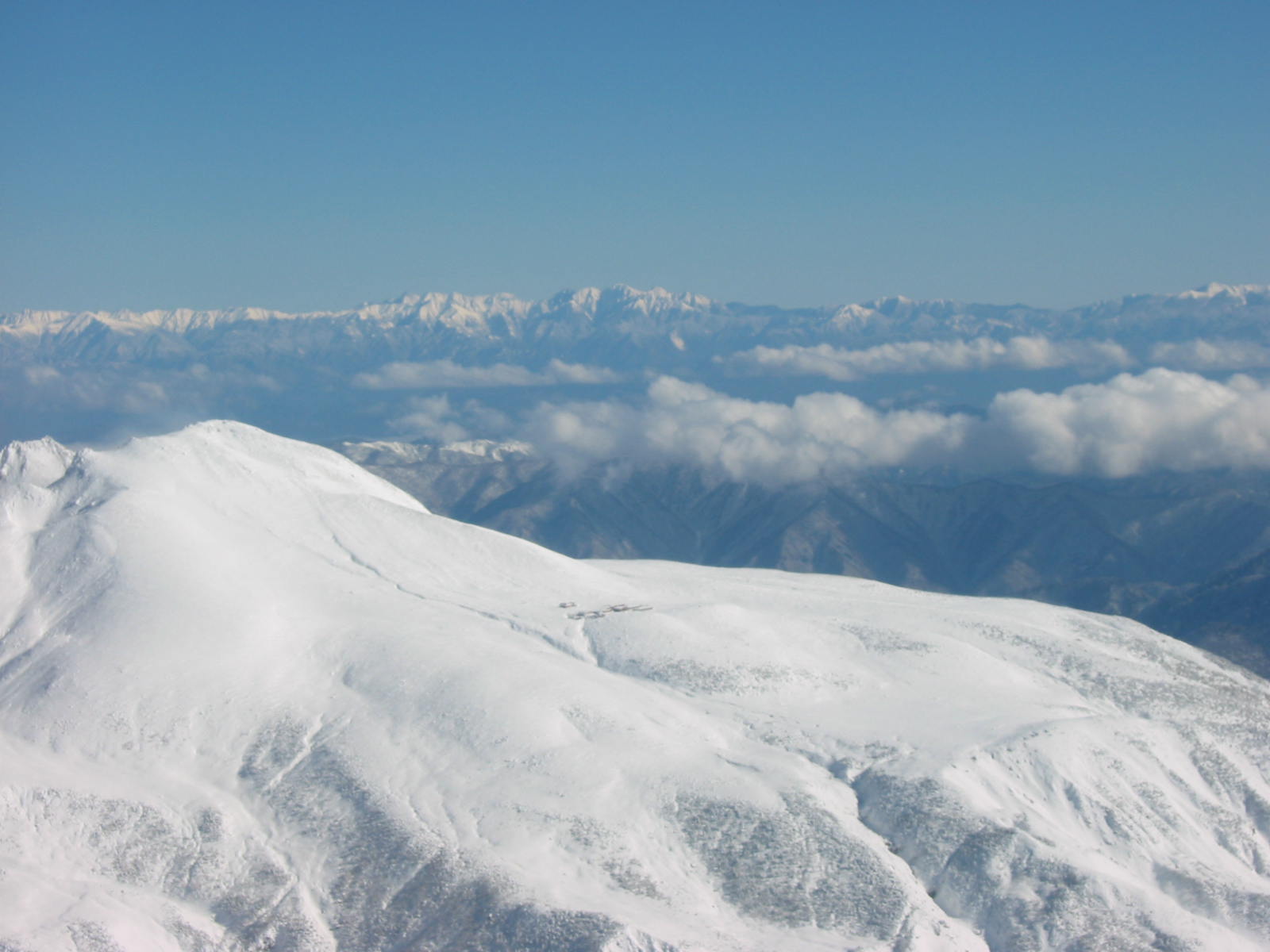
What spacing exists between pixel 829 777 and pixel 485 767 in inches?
1047

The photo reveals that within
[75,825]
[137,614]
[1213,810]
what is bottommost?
[1213,810]

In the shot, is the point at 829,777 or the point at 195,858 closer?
the point at 195,858

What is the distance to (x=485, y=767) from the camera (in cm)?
7562

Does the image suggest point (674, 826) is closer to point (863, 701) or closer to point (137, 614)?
point (863, 701)

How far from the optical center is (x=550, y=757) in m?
76.6

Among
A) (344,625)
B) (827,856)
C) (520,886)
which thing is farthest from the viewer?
(344,625)

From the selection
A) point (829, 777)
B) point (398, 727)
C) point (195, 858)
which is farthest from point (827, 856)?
point (195, 858)

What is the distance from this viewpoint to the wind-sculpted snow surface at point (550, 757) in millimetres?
61844

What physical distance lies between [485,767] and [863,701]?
35.7 meters

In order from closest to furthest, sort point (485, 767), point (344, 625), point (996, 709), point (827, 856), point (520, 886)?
point (520, 886) < point (827, 856) < point (485, 767) < point (996, 709) < point (344, 625)

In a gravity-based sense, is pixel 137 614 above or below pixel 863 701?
above

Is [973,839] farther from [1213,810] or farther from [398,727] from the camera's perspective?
[398,727]

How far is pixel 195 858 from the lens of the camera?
66.4m

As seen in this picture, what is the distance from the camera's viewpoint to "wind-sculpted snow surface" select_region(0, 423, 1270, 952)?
203ft
